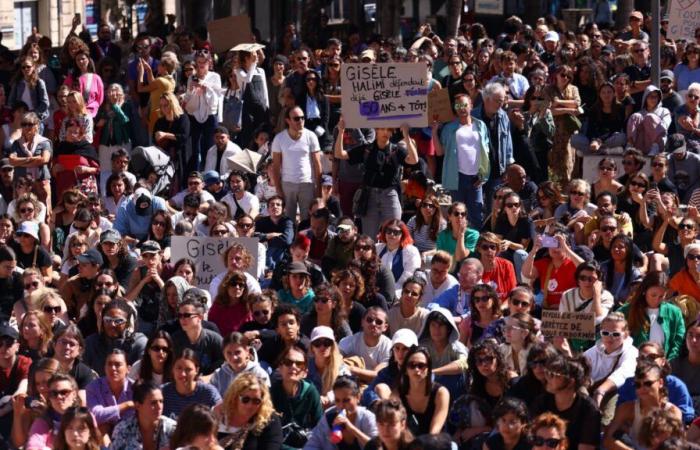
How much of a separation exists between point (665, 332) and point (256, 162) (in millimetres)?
6692

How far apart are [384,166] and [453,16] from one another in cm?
1256

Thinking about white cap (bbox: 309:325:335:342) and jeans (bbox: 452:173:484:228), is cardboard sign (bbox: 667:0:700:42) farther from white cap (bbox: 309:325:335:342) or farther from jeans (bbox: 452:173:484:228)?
white cap (bbox: 309:325:335:342)

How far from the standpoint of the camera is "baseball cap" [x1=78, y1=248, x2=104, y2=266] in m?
16.1

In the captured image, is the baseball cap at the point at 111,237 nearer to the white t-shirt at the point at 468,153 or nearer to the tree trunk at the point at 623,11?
the white t-shirt at the point at 468,153

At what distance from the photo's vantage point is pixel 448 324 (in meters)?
14.1

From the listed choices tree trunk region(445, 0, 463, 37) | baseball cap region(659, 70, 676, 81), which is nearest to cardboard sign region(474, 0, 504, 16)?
tree trunk region(445, 0, 463, 37)

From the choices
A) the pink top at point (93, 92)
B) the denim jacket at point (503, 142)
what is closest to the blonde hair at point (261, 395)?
the denim jacket at point (503, 142)

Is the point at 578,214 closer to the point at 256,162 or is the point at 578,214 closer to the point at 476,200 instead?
the point at 476,200

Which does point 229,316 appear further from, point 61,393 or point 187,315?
point 61,393

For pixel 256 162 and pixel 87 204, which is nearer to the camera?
pixel 87 204

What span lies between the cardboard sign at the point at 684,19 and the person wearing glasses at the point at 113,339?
10321 mm

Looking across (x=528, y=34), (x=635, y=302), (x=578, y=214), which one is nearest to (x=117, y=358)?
(x=635, y=302)

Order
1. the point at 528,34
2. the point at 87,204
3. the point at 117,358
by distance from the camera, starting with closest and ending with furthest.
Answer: the point at 117,358 < the point at 87,204 < the point at 528,34

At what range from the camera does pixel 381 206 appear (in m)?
18.1
